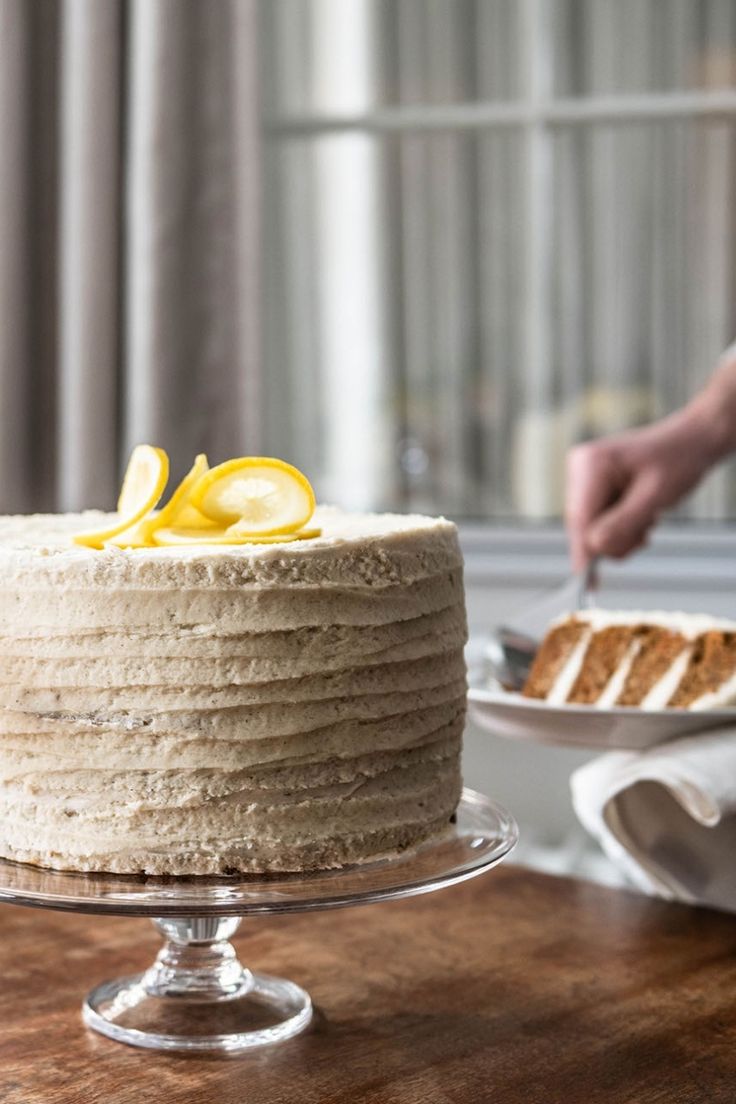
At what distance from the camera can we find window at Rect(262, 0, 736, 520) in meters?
2.07

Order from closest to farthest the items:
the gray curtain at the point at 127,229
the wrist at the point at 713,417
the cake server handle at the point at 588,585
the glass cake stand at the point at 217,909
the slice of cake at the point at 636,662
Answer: the glass cake stand at the point at 217,909
the slice of cake at the point at 636,662
the cake server handle at the point at 588,585
the wrist at the point at 713,417
the gray curtain at the point at 127,229

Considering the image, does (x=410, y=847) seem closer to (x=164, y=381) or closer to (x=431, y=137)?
(x=164, y=381)

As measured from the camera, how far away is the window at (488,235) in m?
2.07

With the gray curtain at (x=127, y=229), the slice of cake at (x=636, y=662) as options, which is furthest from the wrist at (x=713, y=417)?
the gray curtain at (x=127, y=229)

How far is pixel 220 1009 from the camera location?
909 mm

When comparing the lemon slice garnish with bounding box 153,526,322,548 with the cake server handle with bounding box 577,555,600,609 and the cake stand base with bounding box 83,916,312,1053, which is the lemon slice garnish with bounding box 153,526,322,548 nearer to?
the cake stand base with bounding box 83,916,312,1053

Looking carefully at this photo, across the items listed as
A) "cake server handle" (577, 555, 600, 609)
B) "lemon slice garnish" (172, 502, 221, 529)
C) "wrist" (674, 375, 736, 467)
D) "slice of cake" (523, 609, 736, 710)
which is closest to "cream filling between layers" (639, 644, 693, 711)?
"slice of cake" (523, 609, 736, 710)

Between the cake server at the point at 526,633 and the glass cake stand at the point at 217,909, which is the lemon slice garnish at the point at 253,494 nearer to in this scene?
the glass cake stand at the point at 217,909

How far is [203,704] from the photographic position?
29.8 inches

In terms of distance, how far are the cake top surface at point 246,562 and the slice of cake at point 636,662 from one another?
1.36ft

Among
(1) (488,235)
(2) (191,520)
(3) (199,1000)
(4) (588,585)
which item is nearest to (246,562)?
(2) (191,520)

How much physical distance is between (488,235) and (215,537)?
4.68 ft

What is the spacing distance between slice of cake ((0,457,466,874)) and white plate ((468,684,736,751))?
289 mm

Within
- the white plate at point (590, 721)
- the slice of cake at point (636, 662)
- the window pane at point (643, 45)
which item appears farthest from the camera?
the window pane at point (643, 45)
